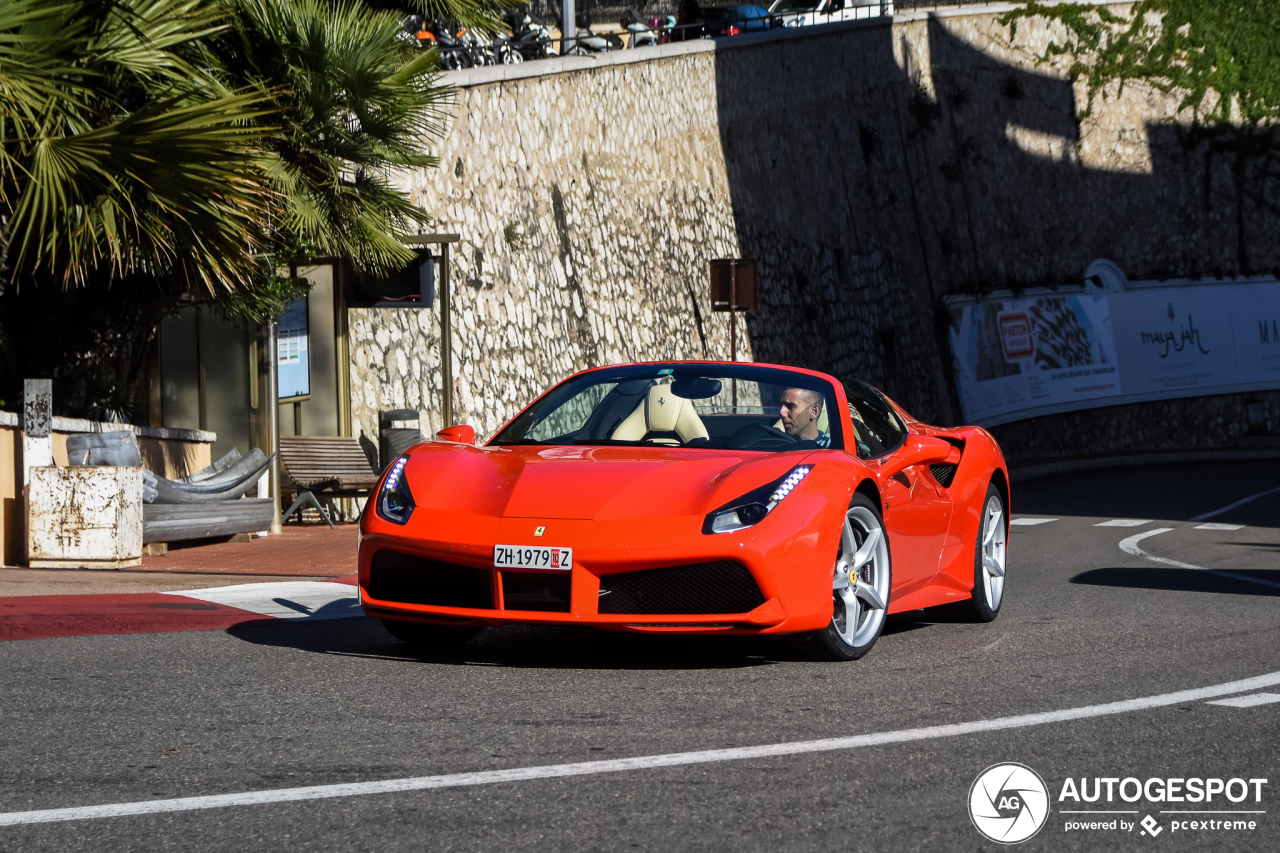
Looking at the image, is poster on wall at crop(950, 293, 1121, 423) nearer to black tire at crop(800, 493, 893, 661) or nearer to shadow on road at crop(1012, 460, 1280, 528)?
shadow on road at crop(1012, 460, 1280, 528)

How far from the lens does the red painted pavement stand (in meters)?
6.94

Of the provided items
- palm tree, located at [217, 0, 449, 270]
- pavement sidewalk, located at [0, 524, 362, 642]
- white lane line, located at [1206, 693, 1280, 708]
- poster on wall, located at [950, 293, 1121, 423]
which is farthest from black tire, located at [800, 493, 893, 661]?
poster on wall, located at [950, 293, 1121, 423]

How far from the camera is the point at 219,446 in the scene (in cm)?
1672

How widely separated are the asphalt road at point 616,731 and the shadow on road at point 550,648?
2 cm

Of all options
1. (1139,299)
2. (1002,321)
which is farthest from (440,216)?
(1139,299)

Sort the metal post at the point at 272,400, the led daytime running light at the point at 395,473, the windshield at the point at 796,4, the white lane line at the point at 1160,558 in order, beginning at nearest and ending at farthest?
the led daytime running light at the point at 395,473 < the white lane line at the point at 1160,558 < the metal post at the point at 272,400 < the windshield at the point at 796,4

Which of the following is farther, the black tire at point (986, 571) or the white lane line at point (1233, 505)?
the white lane line at point (1233, 505)

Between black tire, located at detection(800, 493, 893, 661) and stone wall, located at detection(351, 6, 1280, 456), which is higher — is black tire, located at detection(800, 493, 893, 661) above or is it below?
below

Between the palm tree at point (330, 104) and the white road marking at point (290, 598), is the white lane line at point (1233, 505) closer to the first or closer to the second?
the palm tree at point (330, 104)

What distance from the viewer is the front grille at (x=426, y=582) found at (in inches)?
227

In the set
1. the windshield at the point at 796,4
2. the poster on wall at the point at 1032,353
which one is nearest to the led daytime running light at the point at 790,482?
the poster on wall at the point at 1032,353

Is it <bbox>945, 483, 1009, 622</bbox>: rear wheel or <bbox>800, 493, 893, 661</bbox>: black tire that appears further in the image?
<bbox>945, 483, 1009, 622</bbox>: rear wheel

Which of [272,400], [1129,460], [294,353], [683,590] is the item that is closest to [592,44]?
[294,353]

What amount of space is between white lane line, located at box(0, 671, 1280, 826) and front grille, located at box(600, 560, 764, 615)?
3.65ft
